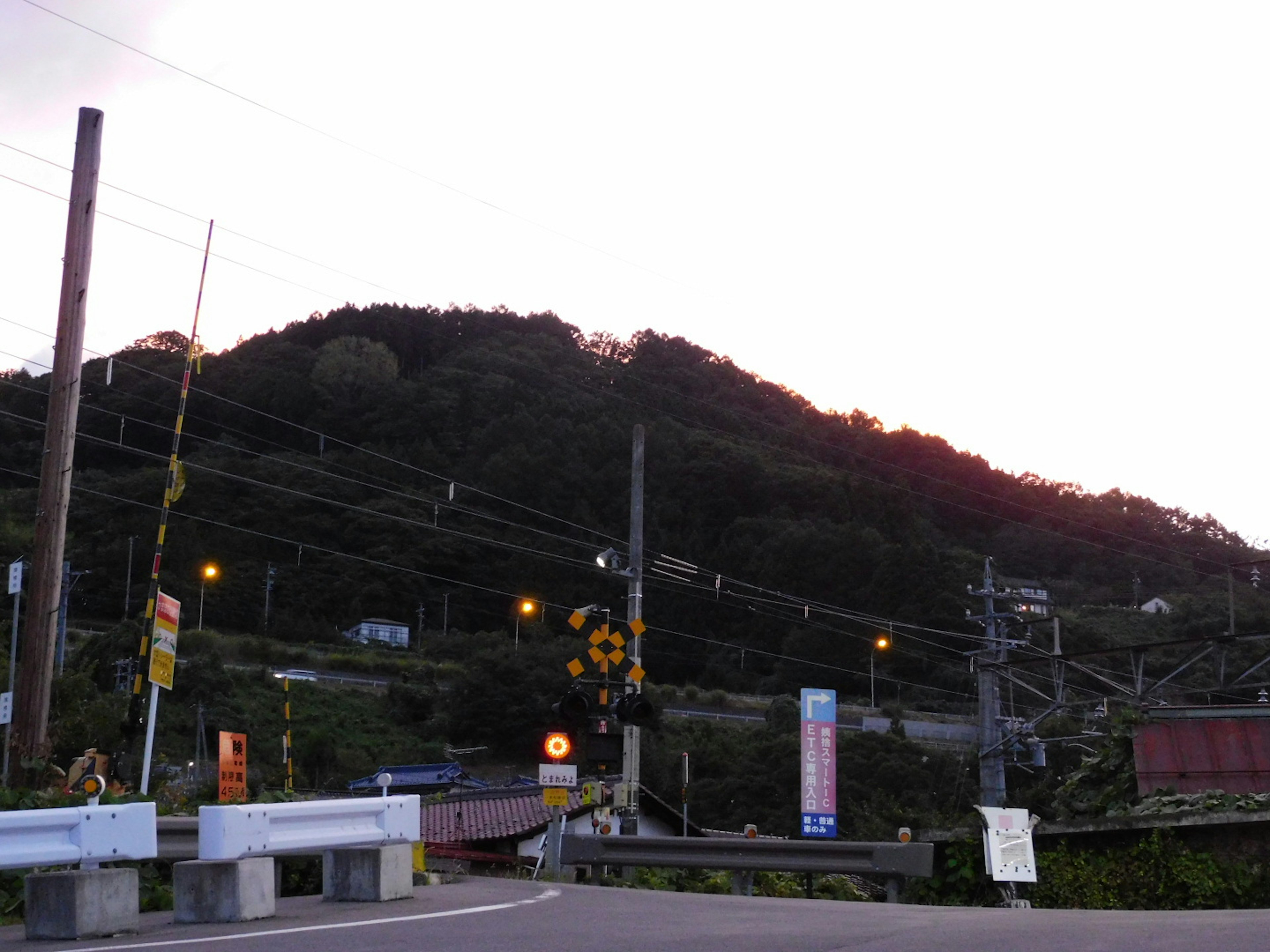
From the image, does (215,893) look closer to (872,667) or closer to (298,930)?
(298,930)

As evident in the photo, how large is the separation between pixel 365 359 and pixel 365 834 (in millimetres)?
74312

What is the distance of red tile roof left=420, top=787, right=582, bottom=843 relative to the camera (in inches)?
1121

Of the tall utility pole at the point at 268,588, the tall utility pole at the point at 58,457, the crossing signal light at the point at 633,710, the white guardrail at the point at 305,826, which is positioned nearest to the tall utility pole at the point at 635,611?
the crossing signal light at the point at 633,710

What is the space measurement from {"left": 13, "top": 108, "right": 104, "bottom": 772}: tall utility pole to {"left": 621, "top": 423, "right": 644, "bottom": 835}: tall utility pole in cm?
806

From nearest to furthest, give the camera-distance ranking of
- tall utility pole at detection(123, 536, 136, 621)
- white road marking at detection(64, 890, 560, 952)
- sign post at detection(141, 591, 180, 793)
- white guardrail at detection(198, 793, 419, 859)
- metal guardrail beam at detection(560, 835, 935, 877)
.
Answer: white road marking at detection(64, 890, 560, 952)
white guardrail at detection(198, 793, 419, 859)
metal guardrail beam at detection(560, 835, 935, 877)
sign post at detection(141, 591, 180, 793)
tall utility pole at detection(123, 536, 136, 621)

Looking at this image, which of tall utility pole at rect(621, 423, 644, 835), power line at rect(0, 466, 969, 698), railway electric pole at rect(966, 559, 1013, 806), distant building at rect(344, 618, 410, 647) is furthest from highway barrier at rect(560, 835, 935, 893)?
distant building at rect(344, 618, 410, 647)

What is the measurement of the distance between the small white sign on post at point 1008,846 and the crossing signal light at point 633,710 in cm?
607

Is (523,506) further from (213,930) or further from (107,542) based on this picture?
(213,930)

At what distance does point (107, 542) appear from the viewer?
2486 inches

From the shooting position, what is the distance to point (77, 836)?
7.25 m

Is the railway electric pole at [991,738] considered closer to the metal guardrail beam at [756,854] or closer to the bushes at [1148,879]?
the bushes at [1148,879]

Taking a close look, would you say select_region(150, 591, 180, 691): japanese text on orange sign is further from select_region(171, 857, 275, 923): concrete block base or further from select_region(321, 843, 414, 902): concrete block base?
select_region(171, 857, 275, 923): concrete block base

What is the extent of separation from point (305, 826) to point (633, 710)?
10801 mm

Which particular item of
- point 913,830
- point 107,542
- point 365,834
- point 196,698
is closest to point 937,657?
point 196,698
